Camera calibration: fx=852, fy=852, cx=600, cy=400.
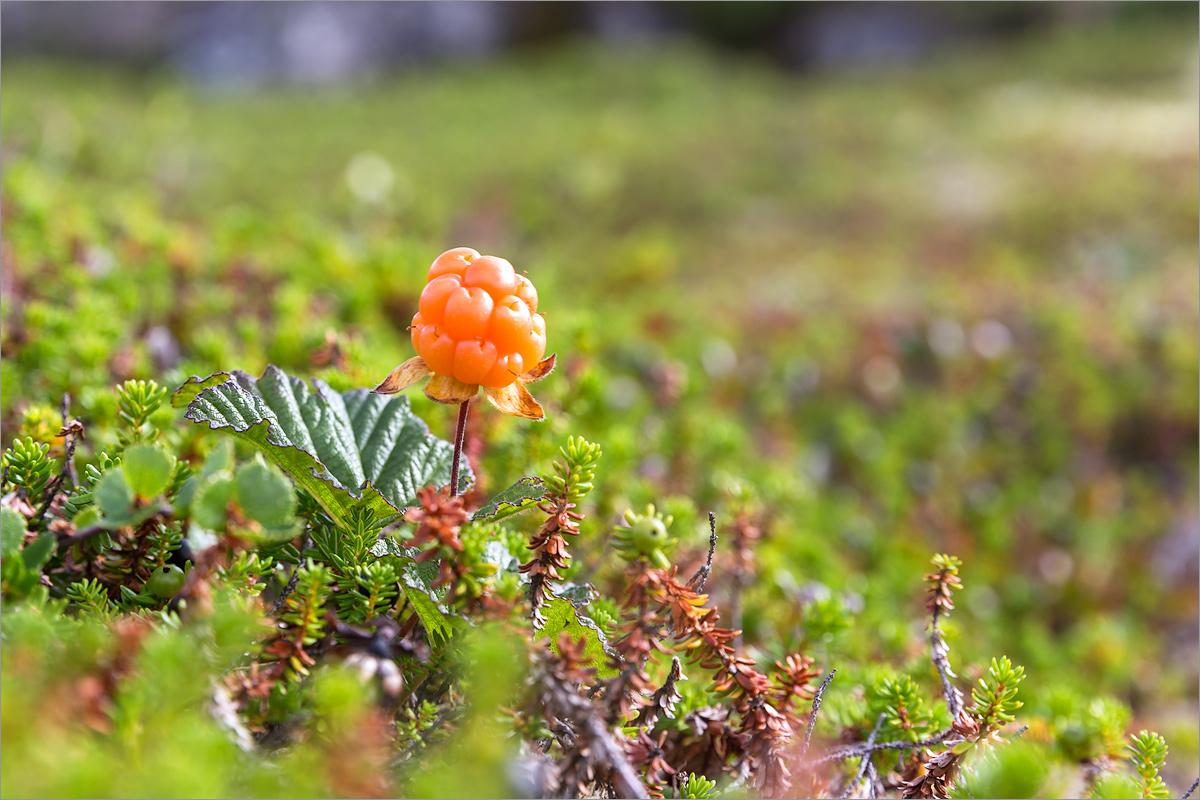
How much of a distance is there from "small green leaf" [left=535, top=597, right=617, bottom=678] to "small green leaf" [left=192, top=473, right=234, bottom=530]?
0.39 m

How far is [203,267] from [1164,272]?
4825mm

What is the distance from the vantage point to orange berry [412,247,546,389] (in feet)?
3.45

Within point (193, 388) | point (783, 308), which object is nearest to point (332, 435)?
point (193, 388)

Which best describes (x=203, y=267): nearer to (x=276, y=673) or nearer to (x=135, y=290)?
(x=135, y=290)

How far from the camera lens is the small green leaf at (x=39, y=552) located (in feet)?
2.97

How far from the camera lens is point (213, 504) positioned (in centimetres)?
85

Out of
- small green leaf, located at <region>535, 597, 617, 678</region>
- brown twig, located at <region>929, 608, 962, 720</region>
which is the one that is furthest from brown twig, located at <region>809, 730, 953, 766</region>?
small green leaf, located at <region>535, 597, 617, 678</region>

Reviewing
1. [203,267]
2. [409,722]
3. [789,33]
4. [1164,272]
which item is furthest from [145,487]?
[789,33]

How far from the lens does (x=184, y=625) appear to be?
3.01ft

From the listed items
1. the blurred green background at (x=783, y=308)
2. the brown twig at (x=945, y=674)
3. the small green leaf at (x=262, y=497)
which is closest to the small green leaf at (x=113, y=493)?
the small green leaf at (x=262, y=497)

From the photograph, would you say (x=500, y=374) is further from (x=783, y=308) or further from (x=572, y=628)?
(x=783, y=308)

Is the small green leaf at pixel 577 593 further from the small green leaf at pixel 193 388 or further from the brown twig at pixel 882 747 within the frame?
the small green leaf at pixel 193 388

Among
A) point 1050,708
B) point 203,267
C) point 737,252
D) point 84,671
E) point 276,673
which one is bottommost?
point 737,252

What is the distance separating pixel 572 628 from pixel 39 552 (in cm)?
60
